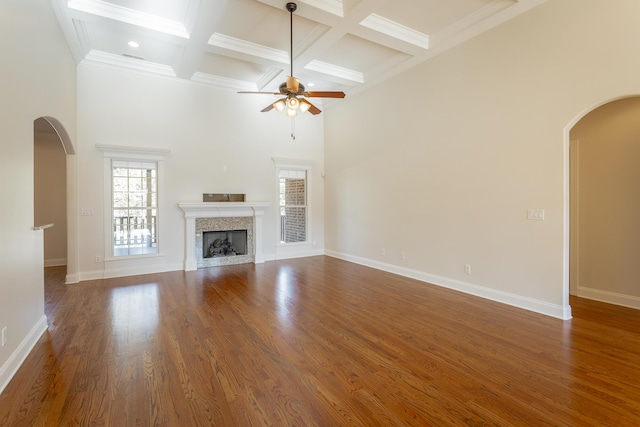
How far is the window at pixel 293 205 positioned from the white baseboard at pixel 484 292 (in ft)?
6.83

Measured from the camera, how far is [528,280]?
151 inches

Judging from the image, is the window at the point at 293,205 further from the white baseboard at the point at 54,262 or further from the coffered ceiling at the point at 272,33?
the white baseboard at the point at 54,262

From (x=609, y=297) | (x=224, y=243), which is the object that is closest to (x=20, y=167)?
(x=224, y=243)

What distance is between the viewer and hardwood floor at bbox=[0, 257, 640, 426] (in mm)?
1963

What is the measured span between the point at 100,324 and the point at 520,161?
5.42 metres

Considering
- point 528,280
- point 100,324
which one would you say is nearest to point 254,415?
point 100,324

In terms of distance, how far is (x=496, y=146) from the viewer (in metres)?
4.14

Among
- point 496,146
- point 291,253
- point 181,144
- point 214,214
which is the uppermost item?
point 181,144

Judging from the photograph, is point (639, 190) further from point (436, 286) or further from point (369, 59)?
point (369, 59)

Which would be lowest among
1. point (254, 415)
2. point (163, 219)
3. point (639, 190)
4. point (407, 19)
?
point (254, 415)

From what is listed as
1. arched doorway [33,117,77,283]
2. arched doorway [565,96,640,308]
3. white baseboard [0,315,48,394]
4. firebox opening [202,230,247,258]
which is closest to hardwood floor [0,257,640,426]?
white baseboard [0,315,48,394]

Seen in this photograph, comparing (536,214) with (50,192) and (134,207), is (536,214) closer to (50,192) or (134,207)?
(134,207)

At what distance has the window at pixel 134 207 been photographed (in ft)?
18.5

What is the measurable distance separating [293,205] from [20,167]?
526 cm
